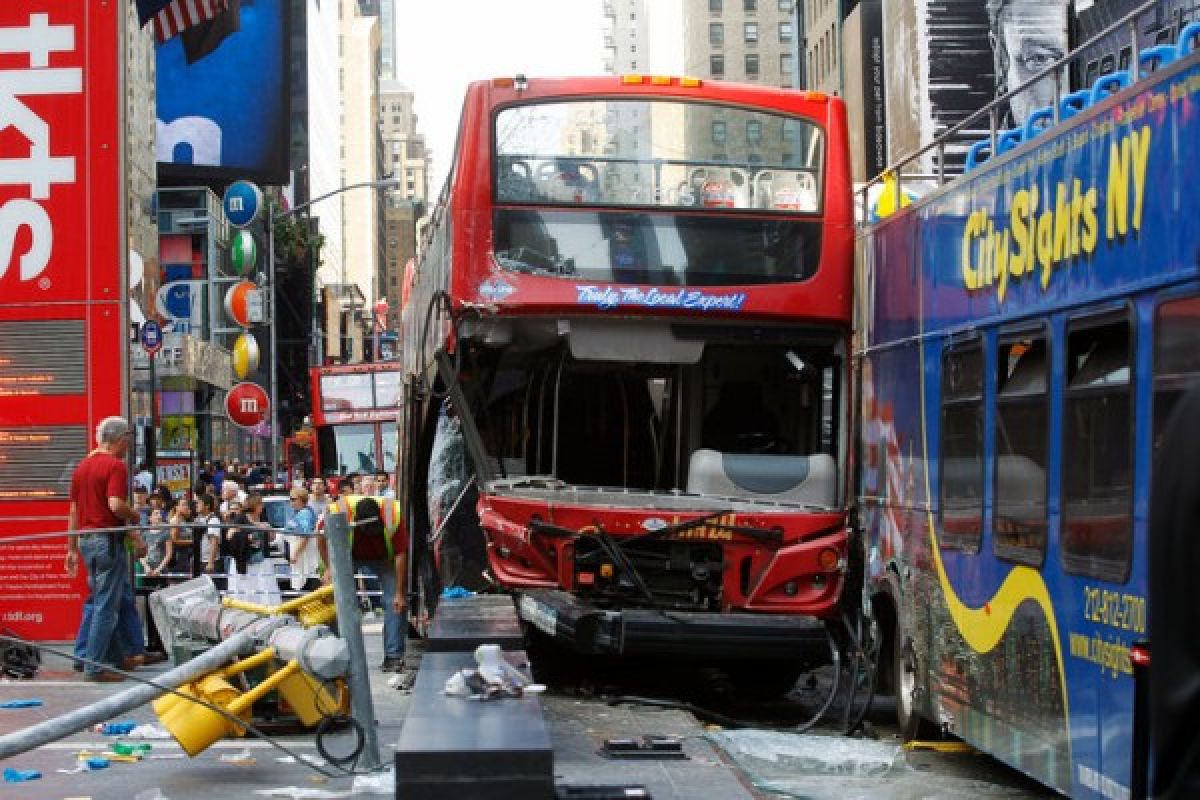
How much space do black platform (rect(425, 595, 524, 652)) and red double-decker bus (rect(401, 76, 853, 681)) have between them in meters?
2.22

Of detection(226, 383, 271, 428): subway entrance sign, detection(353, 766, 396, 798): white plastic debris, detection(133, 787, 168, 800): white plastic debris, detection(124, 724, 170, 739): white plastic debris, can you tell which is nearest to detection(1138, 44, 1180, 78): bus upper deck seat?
detection(353, 766, 396, 798): white plastic debris

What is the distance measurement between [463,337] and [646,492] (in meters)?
1.63

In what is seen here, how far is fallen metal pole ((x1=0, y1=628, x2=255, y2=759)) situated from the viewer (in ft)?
22.9

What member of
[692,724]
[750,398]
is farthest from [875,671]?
[750,398]

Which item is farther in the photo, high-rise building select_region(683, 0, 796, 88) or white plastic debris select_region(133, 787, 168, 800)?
high-rise building select_region(683, 0, 796, 88)

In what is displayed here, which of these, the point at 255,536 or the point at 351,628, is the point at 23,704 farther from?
the point at 255,536

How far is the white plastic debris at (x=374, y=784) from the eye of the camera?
8059mm

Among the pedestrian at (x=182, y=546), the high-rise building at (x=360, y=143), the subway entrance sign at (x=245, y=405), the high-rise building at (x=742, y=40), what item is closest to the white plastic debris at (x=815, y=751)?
the pedestrian at (x=182, y=546)

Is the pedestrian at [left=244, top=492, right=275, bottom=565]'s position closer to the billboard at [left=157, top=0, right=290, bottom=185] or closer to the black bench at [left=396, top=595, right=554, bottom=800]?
the black bench at [left=396, top=595, right=554, bottom=800]

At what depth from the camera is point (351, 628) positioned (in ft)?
28.1

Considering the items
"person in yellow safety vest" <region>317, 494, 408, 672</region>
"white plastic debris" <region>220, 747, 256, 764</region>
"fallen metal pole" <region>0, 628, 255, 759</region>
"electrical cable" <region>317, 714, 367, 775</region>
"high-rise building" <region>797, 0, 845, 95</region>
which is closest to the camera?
"fallen metal pole" <region>0, 628, 255, 759</region>

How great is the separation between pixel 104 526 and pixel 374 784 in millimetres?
6361

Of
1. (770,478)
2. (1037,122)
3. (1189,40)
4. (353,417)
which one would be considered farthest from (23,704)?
(353,417)

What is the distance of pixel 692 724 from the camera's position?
11.4 metres
